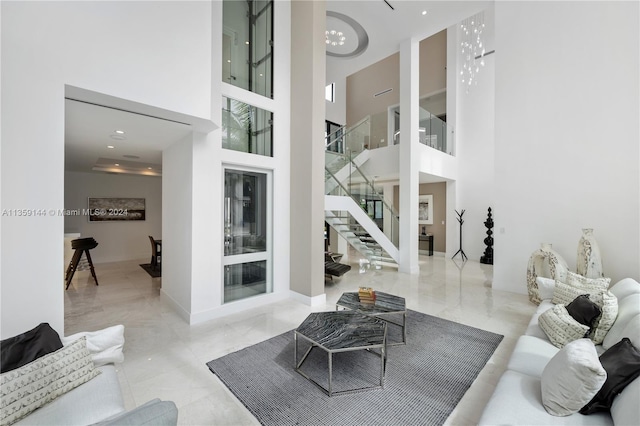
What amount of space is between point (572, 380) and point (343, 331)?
1.70 m

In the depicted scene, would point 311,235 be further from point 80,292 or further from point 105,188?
point 105,188

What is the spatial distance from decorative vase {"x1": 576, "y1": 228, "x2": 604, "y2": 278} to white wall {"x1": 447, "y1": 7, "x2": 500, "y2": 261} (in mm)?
4576

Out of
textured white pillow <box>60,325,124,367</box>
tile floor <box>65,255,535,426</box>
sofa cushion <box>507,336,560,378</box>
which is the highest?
textured white pillow <box>60,325,124,367</box>

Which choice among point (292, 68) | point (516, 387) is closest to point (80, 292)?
point (292, 68)

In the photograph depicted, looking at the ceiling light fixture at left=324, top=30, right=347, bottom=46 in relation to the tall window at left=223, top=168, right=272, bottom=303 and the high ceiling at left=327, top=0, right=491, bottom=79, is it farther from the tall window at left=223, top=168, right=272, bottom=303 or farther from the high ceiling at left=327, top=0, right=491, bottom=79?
the tall window at left=223, top=168, right=272, bottom=303

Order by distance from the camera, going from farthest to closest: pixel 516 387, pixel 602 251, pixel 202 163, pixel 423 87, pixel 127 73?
pixel 423 87 → pixel 602 251 → pixel 202 163 → pixel 127 73 → pixel 516 387

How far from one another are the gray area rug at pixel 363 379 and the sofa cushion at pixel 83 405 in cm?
92

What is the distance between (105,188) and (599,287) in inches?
424

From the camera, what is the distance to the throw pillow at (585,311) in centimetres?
255

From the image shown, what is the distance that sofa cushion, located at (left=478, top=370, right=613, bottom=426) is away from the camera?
1.56m

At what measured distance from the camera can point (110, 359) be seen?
2256 millimetres

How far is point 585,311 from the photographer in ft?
8.54

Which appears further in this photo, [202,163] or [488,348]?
[202,163]

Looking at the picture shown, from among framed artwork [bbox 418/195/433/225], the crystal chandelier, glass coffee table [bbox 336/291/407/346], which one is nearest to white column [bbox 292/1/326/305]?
glass coffee table [bbox 336/291/407/346]
